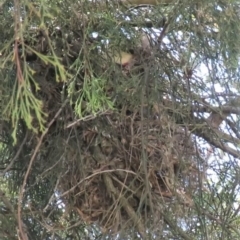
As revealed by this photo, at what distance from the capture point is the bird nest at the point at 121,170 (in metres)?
1.10

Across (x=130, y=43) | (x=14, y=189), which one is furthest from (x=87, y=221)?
(x=130, y=43)

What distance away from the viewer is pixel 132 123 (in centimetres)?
111

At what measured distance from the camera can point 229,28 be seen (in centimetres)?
100

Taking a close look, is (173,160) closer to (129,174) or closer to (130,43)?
(129,174)

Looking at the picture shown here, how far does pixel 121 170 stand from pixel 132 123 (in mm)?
90

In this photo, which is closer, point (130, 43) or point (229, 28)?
point (229, 28)

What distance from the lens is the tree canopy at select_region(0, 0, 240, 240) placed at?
3.42ft

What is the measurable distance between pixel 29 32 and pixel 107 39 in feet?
0.45

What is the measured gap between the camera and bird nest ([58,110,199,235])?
1.10 m

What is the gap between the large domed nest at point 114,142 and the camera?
107 centimetres

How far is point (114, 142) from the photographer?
1.12 meters

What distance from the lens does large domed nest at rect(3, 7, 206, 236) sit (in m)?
1.07

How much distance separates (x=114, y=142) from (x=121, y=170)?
0.06 m

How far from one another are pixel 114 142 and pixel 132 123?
51 millimetres
